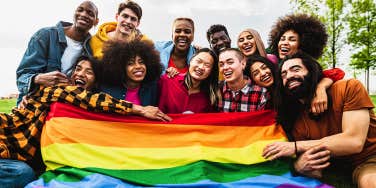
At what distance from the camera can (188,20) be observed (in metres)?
6.50

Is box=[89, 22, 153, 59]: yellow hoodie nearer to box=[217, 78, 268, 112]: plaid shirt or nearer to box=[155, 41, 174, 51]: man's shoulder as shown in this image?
box=[155, 41, 174, 51]: man's shoulder

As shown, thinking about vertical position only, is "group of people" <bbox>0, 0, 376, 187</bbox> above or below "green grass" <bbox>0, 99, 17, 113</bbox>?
above

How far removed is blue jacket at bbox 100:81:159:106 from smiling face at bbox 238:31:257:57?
5.96ft

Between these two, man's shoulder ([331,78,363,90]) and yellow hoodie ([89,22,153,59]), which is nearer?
man's shoulder ([331,78,363,90])

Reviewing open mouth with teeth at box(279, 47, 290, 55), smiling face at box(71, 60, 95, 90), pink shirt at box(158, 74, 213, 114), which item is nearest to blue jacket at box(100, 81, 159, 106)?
pink shirt at box(158, 74, 213, 114)

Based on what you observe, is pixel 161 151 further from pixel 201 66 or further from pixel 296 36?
pixel 296 36

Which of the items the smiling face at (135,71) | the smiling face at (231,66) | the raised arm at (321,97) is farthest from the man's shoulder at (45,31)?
the raised arm at (321,97)

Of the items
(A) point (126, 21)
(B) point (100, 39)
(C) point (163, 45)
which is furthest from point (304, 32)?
(B) point (100, 39)

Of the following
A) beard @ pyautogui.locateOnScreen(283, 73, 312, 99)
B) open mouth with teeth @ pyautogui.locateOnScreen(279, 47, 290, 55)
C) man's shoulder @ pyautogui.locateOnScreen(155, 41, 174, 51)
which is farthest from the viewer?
man's shoulder @ pyautogui.locateOnScreen(155, 41, 174, 51)

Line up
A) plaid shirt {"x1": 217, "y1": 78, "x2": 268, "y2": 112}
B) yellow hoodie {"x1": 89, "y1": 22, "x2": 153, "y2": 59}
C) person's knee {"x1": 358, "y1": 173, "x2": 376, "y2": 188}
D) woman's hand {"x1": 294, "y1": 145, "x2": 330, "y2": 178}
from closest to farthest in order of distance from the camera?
person's knee {"x1": 358, "y1": 173, "x2": 376, "y2": 188}, woman's hand {"x1": 294, "y1": 145, "x2": 330, "y2": 178}, plaid shirt {"x1": 217, "y1": 78, "x2": 268, "y2": 112}, yellow hoodie {"x1": 89, "y1": 22, "x2": 153, "y2": 59}

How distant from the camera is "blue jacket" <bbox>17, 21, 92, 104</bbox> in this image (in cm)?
588

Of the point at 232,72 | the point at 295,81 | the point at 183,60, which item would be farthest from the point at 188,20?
the point at 295,81

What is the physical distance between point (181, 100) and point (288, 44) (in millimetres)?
2071

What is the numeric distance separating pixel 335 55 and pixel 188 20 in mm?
18337
